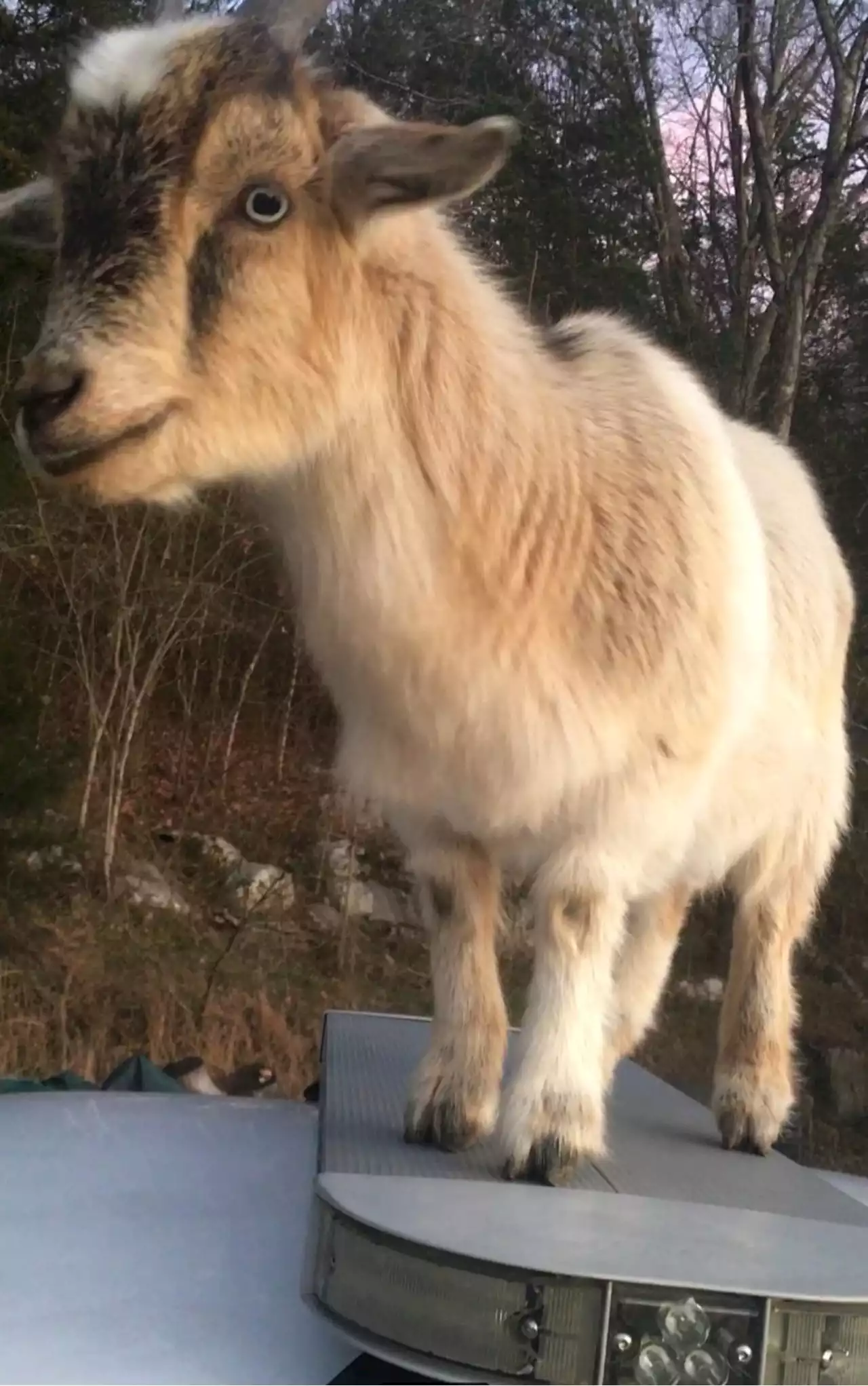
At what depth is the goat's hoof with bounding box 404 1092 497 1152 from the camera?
1972 millimetres

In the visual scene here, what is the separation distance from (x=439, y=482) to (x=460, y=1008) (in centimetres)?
84

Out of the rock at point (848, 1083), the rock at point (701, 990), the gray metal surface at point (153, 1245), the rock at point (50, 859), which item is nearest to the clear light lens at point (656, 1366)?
the gray metal surface at point (153, 1245)

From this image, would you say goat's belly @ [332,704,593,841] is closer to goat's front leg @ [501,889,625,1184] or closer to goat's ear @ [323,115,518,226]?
goat's front leg @ [501,889,625,1184]

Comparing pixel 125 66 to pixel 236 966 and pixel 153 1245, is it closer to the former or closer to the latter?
pixel 153 1245

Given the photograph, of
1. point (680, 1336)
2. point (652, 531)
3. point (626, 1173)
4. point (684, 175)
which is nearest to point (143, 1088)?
point (626, 1173)

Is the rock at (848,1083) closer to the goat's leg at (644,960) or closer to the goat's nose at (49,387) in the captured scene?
the goat's leg at (644,960)

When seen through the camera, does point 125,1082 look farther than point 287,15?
Yes

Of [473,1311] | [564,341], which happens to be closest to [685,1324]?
[473,1311]

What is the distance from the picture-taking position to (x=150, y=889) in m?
5.56

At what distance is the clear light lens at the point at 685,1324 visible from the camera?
115 cm

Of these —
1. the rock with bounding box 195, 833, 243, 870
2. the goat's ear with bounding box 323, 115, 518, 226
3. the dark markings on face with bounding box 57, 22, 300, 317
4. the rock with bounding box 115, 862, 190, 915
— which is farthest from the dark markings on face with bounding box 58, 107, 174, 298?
the rock with bounding box 195, 833, 243, 870

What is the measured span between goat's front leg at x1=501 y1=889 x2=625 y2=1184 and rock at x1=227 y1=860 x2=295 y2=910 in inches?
149

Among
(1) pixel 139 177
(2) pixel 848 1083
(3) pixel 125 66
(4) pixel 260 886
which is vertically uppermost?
(3) pixel 125 66

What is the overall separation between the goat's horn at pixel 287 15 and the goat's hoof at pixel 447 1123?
1493mm
